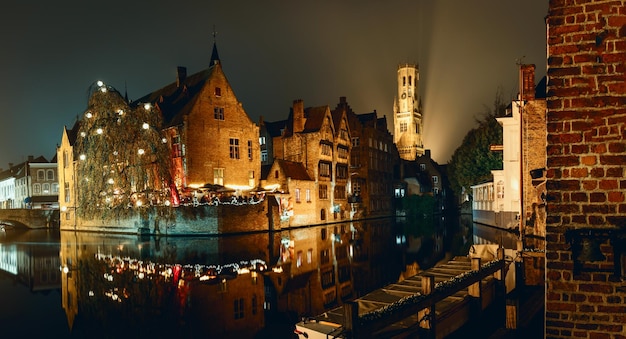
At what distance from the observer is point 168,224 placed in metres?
39.6

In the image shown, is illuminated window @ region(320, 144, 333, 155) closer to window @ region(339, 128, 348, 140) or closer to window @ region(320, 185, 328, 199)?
window @ region(339, 128, 348, 140)

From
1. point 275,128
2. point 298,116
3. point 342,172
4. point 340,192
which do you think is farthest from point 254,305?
point 275,128

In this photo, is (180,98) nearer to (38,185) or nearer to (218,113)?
(218,113)

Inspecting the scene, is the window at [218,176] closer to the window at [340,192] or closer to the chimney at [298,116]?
the chimney at [298,116]

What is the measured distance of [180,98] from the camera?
160 feet

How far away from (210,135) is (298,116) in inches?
520

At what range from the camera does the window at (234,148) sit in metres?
47.4

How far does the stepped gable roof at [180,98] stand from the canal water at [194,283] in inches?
687

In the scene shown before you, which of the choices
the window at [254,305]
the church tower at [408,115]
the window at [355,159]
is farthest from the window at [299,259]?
the church tower at [408,115]

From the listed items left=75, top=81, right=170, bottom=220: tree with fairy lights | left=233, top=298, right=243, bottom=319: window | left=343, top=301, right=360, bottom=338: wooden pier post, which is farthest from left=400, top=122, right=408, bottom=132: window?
left=343, top=301, right=360, bottom=338: wooden pier post

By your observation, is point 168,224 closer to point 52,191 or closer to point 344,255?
point 344,255

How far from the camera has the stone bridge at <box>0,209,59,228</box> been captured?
193 feet

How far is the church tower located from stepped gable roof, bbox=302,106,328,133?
78847 mm

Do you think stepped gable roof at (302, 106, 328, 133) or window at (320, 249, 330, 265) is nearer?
window at (320, 249, 330, 265)
